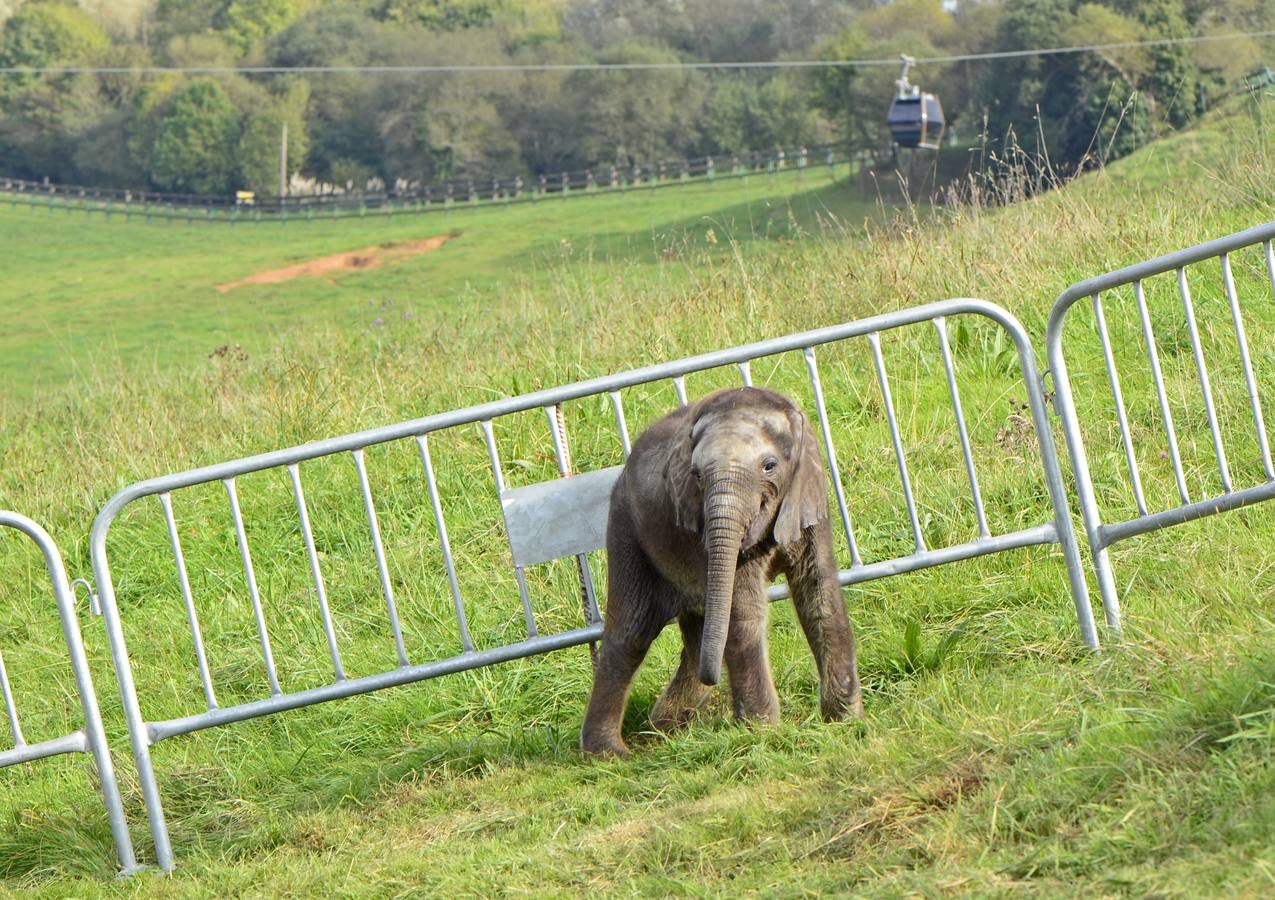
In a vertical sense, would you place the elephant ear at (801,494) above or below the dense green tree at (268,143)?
below

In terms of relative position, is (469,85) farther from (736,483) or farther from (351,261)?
(736,483)

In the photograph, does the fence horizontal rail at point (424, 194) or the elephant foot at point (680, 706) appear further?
the fence horizontal rail at point (424, 194)

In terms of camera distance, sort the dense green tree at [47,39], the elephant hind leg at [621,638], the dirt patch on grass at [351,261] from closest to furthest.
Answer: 1. the elephant hind leg at [621,638]
2. the dirt patch on grass at [351,261]
3. the dense green tree at [47,39]

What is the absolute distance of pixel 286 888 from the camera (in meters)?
5.05

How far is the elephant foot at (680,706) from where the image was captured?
5.66 meters

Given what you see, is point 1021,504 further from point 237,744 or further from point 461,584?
point 237,744

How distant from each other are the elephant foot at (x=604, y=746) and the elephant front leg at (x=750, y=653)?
51 cm

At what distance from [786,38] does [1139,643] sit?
93.1m

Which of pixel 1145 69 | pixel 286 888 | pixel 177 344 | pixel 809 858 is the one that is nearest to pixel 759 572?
pixel 809 858

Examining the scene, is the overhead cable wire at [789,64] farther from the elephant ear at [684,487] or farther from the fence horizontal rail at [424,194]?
the elephant ear at [684,487]

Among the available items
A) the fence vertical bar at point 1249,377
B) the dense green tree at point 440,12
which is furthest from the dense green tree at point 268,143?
the fence vertical bar at point 1249,377

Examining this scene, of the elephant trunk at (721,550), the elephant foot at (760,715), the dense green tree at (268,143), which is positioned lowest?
the elephant foot at (760,715)

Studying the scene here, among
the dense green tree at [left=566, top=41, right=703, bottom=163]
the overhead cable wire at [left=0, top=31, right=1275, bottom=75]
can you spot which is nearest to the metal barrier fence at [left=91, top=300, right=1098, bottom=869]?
the overhead cable wire at [left=0, top=31, right=1275, bottom=75]

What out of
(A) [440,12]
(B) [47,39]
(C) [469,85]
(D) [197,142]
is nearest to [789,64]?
(C) [469,85]
